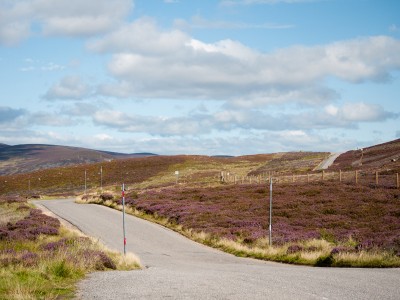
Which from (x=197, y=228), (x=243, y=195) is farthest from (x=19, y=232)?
(x=243, y=195)

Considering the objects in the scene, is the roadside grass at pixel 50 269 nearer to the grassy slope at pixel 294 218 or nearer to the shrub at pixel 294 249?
the shrub at pixel 294 249

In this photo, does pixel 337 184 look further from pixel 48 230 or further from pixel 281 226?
pixel 48 230

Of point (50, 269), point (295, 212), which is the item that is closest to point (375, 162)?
point (295, 212)

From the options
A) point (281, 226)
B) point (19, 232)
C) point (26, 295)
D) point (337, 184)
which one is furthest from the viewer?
point (337, 184)

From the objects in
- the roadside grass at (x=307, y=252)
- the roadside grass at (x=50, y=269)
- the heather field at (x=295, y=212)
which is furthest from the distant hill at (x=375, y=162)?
the roadside grass at (x=50, y=269)

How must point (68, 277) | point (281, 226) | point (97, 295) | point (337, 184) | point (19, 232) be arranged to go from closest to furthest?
point (97, 295), point (68, 277), point (19, 232), point (281, 226), point (337, 184)

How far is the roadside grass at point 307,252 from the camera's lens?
691 inches

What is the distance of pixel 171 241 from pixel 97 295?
1894 centimetres

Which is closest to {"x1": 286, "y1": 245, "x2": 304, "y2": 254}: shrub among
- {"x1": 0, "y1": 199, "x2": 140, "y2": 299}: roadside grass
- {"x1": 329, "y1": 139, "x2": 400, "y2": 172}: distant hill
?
{"x1": 0, "y1": 199, "x2": 140, "y2": 299}: roadside grass

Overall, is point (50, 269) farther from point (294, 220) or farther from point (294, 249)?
point (294, 220)

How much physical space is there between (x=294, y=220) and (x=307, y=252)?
12405 millimetres

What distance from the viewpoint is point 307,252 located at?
21.1 m

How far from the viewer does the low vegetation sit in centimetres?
2030

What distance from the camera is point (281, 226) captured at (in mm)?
31234
